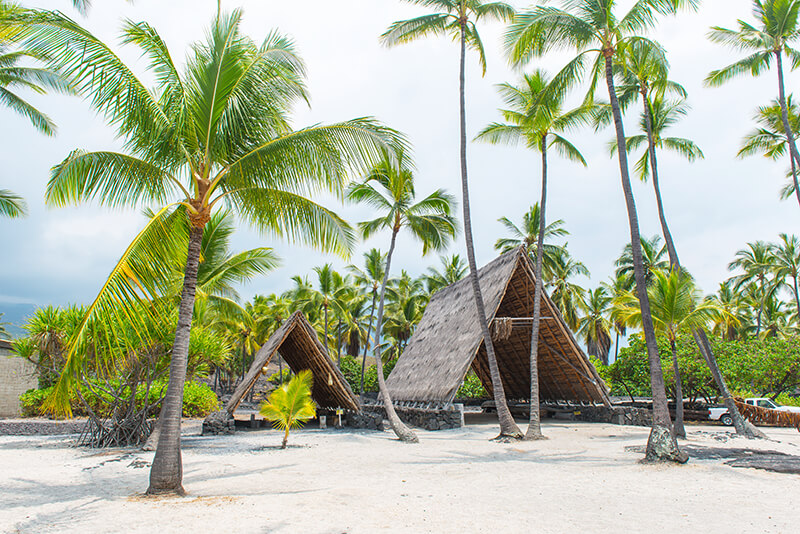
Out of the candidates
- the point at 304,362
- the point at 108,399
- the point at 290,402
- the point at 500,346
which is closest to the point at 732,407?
the point at 500,346

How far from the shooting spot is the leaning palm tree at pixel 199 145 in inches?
238

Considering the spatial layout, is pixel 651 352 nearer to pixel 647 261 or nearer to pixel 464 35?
pixel 464 35

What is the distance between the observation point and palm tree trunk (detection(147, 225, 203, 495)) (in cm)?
589

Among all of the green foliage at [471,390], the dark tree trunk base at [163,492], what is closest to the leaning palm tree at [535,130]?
the dark tree trunk base at [163,492]

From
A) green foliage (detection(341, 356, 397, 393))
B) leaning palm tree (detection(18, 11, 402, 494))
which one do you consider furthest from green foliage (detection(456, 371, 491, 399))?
leaning palm tree (detection(18, 11, 402, 494))

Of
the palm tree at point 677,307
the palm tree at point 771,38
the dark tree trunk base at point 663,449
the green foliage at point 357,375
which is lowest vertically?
the dark tree trunk base at point 663,449

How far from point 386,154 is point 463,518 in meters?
4.62

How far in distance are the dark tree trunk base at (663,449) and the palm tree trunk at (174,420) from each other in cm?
728

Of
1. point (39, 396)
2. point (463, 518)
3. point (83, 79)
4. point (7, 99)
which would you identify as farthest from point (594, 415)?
point (7, 99)

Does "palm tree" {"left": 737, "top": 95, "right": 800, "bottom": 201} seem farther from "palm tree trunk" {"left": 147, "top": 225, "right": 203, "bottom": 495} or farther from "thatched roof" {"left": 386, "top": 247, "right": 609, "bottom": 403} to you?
"palm tree trunk" {"left": 147, "top": 225, "right": 203, "bottom": 495}

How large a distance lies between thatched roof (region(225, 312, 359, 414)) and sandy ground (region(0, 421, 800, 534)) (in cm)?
305

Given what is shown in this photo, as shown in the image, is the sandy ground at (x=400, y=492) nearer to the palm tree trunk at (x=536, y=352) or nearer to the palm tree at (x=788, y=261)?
the palm tree trunk at (x=536, y=352)

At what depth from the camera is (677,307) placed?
11.7 metres

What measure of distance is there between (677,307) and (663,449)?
454 cm
